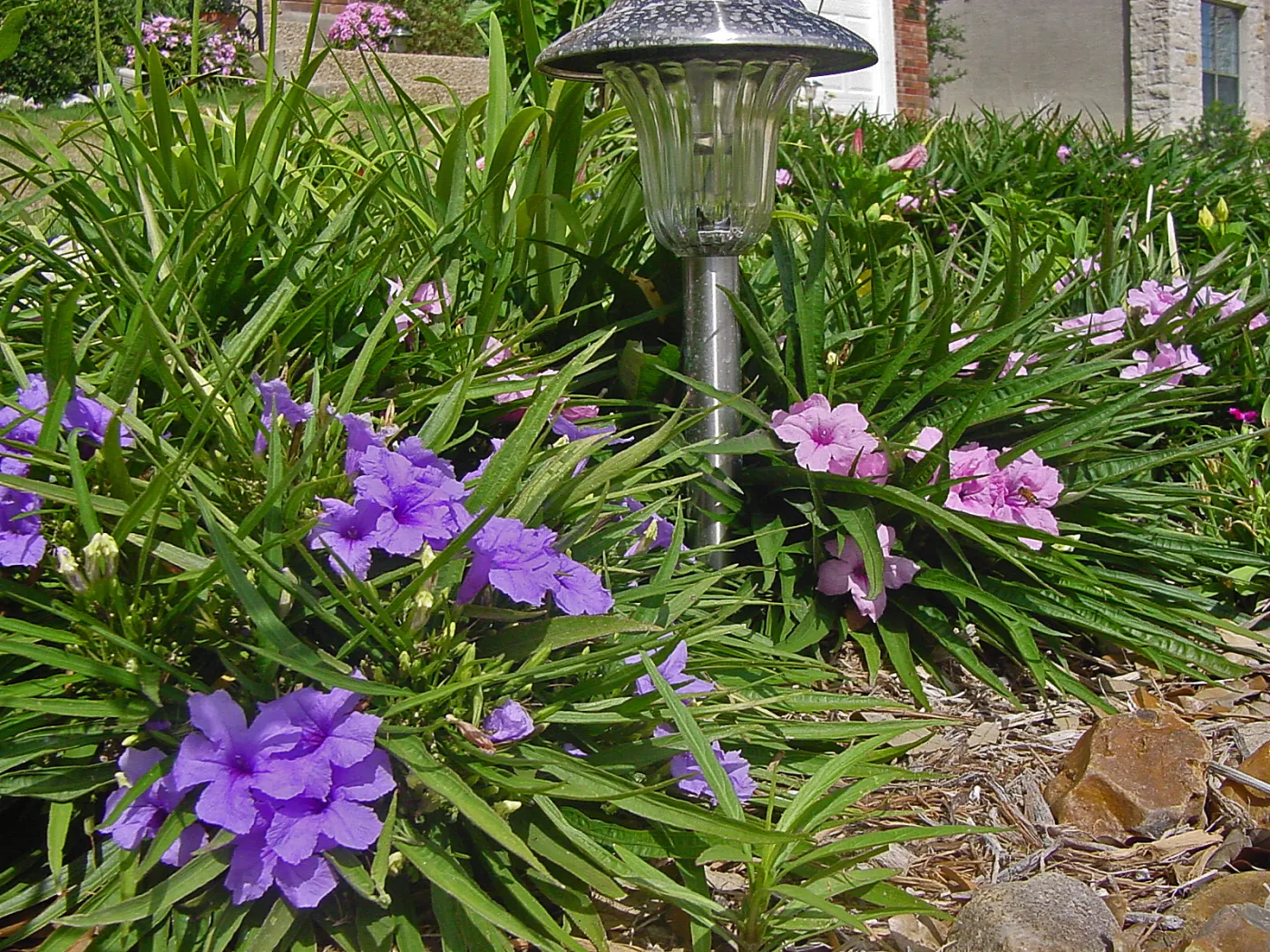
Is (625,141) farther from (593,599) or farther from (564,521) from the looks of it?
(593,599)

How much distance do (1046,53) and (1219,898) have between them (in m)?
15.5

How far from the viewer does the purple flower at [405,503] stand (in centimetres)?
127

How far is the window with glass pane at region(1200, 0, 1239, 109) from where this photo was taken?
1524 centimetres

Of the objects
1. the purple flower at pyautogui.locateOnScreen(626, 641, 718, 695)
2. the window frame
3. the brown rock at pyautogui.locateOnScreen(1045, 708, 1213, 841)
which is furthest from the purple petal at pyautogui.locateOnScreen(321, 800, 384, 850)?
the window frame

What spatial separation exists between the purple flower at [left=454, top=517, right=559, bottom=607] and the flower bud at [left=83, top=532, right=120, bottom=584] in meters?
0.36

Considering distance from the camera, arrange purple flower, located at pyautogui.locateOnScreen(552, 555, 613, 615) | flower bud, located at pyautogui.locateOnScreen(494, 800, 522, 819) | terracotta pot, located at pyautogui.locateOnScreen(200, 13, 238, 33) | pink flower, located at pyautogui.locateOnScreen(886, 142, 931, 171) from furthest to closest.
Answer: terracotta pot, located at pyautogui.locateOnScreen(200, 13, 238, 33), pink flower, located at pyautogui.locateOnScreen(886, 142, 931, 171), purple flower, located at pyautogui.locateOnScreen(552, 555, 613, 615), flower bud, located at pyautogui.locateOnScreen(494, 800, 522, 819)

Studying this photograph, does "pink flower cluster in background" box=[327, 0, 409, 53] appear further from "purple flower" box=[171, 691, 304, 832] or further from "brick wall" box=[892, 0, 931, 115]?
"purple flower" box=[171, 691, 304, 832]

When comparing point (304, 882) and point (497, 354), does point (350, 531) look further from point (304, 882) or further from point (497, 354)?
point (497, 354)

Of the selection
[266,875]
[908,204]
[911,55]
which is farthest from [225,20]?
[266,875]

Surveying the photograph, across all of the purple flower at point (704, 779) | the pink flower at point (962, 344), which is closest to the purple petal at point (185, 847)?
the purple flower at point (704, 779)

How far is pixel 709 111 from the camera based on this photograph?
6.21ft

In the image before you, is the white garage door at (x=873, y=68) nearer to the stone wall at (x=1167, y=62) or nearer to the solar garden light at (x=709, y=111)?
the stone wall at (x=1167, y=62)

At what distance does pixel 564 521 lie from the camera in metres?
1.55

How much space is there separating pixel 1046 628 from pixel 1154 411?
0.93 m
